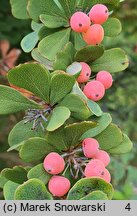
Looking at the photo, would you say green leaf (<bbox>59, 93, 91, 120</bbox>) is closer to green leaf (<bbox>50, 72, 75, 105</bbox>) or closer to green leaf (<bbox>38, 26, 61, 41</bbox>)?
green leaf (<bbox>50, 72, 75, 105</bbox>)

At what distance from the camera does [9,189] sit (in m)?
0.56

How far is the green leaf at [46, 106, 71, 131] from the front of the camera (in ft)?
1.74

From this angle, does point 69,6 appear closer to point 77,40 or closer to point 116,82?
point 77,40

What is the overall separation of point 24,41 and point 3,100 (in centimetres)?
14

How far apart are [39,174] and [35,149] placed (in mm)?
31

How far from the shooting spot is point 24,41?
26.5 inches

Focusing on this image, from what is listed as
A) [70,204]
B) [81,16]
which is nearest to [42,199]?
[70,204]

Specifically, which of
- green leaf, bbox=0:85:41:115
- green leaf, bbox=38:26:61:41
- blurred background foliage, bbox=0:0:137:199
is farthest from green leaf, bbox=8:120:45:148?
blurred background foliage, bbox=0:0:137:199

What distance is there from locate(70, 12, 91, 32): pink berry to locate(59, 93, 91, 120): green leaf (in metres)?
0.10

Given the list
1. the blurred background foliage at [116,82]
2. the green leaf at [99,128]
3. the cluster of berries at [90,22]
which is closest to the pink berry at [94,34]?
the cluster of berries at [90,22]

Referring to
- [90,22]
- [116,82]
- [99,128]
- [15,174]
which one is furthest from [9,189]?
[116,82]

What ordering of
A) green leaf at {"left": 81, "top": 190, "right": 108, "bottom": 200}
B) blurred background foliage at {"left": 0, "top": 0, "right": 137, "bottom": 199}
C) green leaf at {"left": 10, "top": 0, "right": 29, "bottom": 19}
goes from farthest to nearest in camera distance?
blurred background foliage at {"left": 0, "top": 0, "right": 137, "bottom": 199} < green leaf at {"left": 10, "top": 0, "right": 29, "bottom": 19} < green leaf at {"left": 81, "top": 190, "right": 108, "bottom": 200}

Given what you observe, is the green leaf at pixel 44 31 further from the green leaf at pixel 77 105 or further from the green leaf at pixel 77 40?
the green leaf at pixel 77 105

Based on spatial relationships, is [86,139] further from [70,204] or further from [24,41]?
[24,41]
